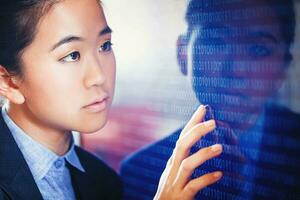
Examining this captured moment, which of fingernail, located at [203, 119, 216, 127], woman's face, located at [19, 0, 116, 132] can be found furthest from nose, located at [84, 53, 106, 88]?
fingernail, located at [203, 119, 216, 127]

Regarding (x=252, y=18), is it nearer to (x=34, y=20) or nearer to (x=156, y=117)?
(x=156, y=117)

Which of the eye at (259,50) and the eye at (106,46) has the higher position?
the eye at (106,46)

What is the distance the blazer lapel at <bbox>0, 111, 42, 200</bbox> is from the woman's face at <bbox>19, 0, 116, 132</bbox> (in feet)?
0.54

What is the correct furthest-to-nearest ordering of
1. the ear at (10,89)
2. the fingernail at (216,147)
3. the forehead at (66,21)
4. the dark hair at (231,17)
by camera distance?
1. the ear at (10,89)
2. the forehead at (66,21)
3. the fingernail at (216,147)
4. the dark hair at (231,17)

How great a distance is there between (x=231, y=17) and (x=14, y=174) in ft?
2.54

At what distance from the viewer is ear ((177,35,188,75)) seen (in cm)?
94

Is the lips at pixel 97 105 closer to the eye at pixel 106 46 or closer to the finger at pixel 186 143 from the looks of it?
the eye at pixel 106 46

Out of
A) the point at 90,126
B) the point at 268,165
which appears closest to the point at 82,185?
the point at 90,126

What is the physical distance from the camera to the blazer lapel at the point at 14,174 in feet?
3.54

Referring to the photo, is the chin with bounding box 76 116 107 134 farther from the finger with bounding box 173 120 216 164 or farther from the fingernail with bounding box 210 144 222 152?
the fingernail with bounding box 210 144 222 152

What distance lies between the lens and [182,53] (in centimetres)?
95

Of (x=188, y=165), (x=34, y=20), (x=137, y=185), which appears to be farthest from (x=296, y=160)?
(x=34, y=20)

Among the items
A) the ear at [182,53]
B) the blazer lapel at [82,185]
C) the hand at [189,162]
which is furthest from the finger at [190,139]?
the blazer lapel at [82,185]

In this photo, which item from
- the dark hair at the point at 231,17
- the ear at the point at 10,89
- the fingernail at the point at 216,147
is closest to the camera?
the dark hair at the point at 231,17
